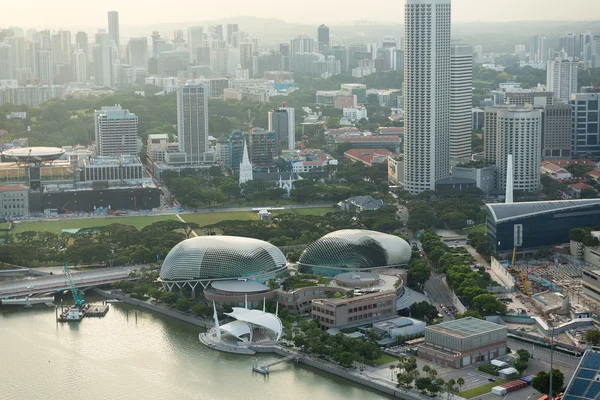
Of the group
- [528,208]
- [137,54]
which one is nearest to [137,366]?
[528,208]

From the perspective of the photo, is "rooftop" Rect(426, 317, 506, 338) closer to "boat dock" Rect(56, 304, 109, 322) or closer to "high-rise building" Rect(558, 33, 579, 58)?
"boat dock" Rect(56, 304, 109, 322)

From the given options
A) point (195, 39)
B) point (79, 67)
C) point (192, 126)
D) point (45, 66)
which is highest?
point (195, 39)

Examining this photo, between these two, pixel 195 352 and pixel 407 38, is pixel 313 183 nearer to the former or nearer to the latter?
pixel 407 38

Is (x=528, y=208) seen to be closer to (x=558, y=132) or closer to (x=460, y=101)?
(x=460, y=101)

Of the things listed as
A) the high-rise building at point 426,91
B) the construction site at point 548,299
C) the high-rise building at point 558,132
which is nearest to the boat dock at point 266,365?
the construction site at point 548,299

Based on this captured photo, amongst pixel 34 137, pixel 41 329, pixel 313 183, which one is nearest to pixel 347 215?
pixel 313 183

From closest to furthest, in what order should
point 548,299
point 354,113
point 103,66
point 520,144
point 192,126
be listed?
1. point 548,299
2. point 520,144
3. point 192,126
4. point 354,113
5. point 103,66
